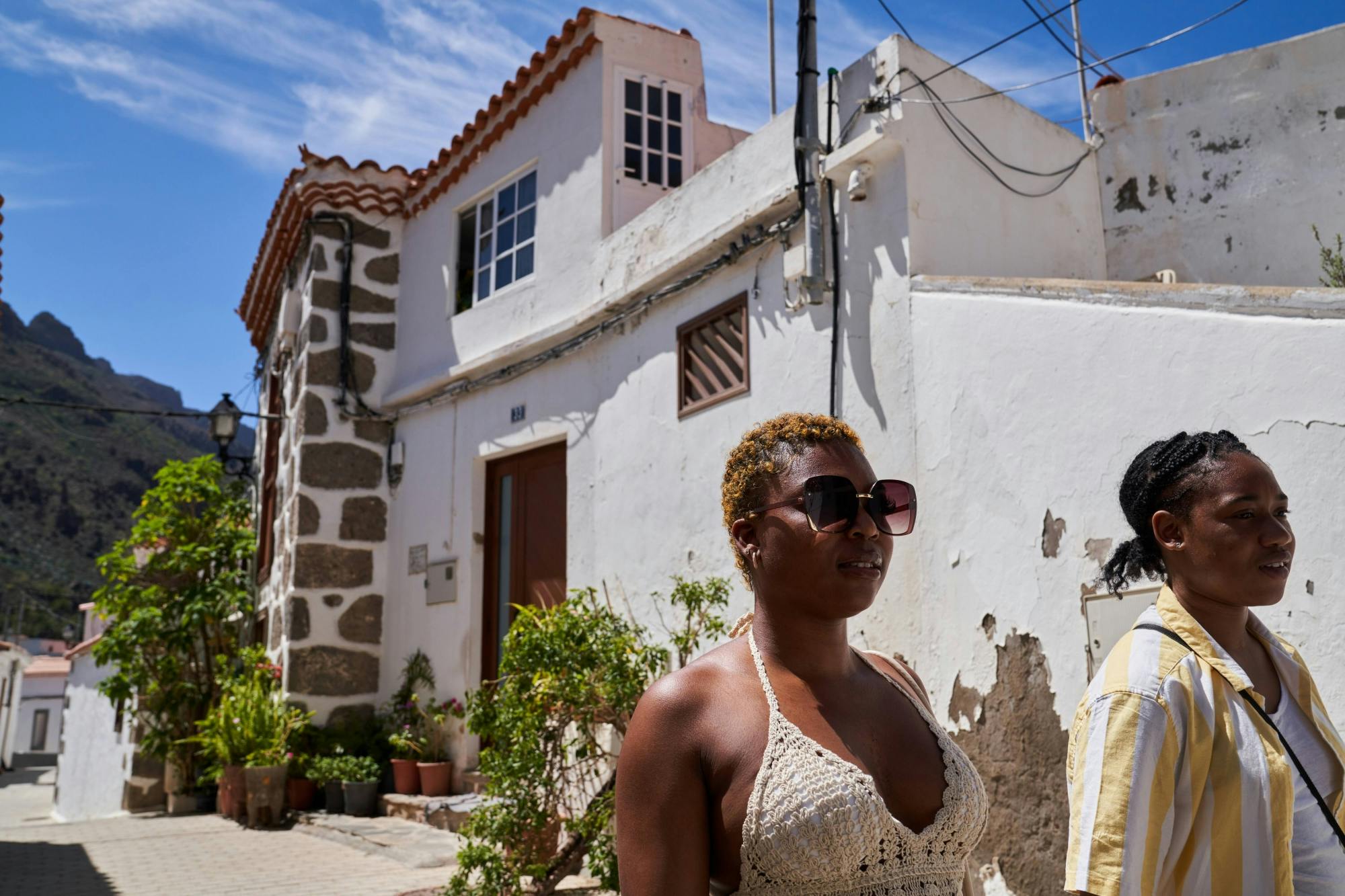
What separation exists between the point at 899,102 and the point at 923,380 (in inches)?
55.0

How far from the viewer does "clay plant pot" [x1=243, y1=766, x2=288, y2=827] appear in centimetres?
822

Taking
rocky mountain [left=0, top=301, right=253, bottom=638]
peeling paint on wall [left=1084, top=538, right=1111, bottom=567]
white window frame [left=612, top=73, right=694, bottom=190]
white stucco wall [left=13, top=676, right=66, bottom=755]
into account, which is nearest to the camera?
peeling paint on wall [left=1084, top=538, right=1111, bottom=567]

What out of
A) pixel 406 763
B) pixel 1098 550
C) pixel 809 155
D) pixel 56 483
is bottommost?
pixel 406 763

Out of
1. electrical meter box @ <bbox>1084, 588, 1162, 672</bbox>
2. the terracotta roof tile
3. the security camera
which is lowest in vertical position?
electrical meter box @ <bbox>1084, 588, 1162, 672</bbox>

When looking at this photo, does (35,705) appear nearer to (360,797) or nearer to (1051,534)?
(360,797)

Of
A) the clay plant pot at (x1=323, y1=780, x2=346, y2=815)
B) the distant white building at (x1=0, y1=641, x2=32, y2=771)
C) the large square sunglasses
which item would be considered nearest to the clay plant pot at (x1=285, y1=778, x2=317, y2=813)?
the clay plant pot at (x1=323, y1=780, x2=346, y2=815)

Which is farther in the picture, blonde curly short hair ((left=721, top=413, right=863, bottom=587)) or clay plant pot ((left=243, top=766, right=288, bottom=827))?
clay plant pot ((left=243, top=766, right=288, bottom=827))

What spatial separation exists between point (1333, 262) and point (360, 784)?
714cm

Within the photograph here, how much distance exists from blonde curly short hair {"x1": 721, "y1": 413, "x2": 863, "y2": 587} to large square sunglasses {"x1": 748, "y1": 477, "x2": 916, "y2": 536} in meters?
0.04

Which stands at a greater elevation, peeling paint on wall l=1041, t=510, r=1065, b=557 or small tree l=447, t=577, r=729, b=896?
peeling paint on wall l=1041, t=510, r=1065, b=557

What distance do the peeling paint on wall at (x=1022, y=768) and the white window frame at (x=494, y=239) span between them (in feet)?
16.4

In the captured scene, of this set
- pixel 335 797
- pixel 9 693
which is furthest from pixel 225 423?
pixel 9 693

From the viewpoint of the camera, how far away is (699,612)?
5.94m

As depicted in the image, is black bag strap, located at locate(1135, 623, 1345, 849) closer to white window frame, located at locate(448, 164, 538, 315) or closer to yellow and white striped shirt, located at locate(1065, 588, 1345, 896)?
yellow and white striped shirt, located at locate(1065, 588, 1345, 896)
